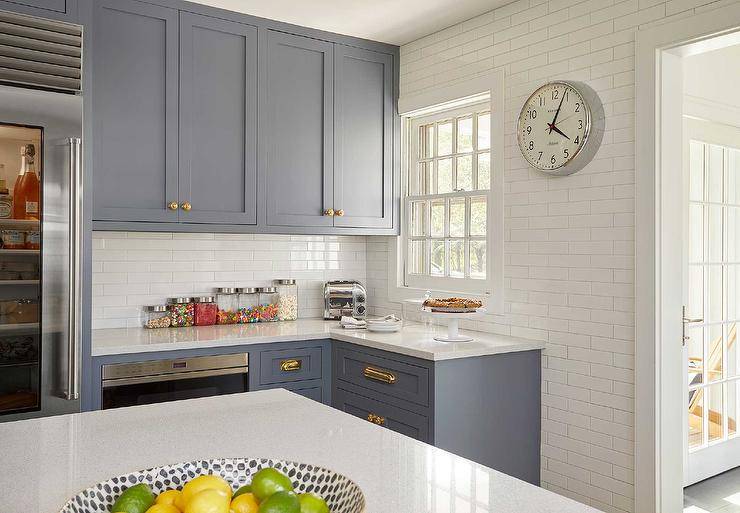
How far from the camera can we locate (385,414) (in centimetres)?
332

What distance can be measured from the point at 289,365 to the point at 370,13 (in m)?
1.93

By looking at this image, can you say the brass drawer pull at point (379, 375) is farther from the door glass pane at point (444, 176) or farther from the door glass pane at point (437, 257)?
the door glass pane at point (444, 176)

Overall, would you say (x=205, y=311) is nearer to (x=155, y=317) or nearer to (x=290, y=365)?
(x=155, y=317)

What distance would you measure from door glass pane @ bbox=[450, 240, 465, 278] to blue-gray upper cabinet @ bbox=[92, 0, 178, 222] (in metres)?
1.55

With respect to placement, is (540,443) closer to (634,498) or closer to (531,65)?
(634,498)

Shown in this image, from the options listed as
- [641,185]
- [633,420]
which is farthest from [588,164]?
[633,420]

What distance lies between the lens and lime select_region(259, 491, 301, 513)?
34.8 inches

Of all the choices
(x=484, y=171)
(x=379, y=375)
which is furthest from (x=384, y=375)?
(x=484, y=171)

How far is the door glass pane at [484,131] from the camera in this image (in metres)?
3.73

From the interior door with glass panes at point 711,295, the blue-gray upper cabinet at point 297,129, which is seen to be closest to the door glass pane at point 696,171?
the interior door with glass panes at point 711,295

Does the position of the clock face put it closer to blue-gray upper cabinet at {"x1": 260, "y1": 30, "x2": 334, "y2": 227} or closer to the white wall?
the white wall

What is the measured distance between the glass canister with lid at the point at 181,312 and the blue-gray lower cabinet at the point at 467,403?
1.06 metres

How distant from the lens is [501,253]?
3514 millimetres

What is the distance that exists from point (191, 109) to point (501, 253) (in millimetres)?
1780
